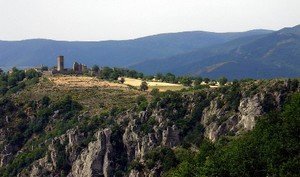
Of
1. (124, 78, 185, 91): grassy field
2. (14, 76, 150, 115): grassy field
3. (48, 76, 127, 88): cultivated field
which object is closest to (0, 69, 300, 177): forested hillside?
(14, 76, 150, 115): grassy field

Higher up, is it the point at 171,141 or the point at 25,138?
the point at 171,141

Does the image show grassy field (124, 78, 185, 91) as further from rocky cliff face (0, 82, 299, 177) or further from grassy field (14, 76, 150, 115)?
rocky cliff face (0, 82, 299, 177)

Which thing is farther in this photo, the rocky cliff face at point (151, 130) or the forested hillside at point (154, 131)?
the rocky cliff face at point (151, 130)

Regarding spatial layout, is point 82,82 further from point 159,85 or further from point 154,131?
point 154,131

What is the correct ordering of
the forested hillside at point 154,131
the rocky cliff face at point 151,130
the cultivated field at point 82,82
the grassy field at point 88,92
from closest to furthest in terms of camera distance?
the forested hillside at point 154,131
the rocky cliff face at point 151,130
the grassy field at point 88,92
the cultivated field at point 82,82

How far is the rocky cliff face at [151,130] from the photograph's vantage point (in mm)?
104188

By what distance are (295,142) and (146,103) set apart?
69.0 metres

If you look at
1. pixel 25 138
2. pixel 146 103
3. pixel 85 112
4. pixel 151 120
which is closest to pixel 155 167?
pixel 151 120

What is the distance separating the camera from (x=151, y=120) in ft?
393

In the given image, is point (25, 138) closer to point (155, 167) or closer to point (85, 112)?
point (85, 112)

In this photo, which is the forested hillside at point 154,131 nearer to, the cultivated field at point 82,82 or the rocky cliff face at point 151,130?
the rocky cliff face at point 151,130

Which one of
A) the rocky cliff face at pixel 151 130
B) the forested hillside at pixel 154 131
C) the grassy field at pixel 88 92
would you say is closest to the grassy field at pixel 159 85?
the grassy field at pixel 88 92

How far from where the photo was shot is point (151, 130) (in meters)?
118

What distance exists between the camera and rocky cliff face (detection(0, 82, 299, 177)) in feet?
342
